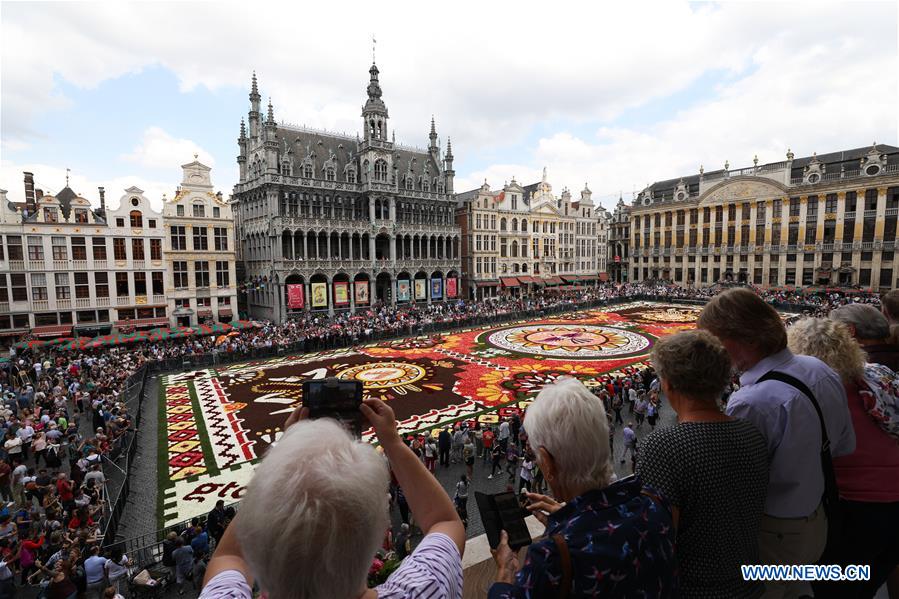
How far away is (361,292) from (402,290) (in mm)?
4666

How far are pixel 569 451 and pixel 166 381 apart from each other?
25596mm

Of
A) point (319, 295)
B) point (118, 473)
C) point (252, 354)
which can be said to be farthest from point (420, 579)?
point (319, 295)

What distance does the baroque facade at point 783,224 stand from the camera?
4719 cm

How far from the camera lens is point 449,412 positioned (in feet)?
58.9

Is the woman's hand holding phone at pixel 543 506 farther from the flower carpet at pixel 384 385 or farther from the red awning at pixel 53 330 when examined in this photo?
the red awning at pixel 53 330

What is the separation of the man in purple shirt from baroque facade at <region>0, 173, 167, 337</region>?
3837 centimetres

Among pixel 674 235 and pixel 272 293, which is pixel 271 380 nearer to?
pixel 272 293

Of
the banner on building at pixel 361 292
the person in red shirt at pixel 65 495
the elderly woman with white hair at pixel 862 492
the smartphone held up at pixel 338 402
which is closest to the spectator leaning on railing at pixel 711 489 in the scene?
the elderly woman with white hair at pixel 862 492

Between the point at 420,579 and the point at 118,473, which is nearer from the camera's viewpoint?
the point at 420,579

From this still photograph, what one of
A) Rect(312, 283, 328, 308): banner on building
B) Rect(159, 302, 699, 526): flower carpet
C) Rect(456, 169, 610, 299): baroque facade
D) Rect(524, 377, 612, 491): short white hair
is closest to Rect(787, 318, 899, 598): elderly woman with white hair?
Rect(524, 377, 612, 491): short white hair

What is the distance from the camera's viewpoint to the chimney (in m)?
32.7

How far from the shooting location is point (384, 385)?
69.8 ft

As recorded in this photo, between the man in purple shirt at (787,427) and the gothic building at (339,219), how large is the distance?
40429 millimetres

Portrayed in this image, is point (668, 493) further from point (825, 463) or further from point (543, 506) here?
point (825, 463)
